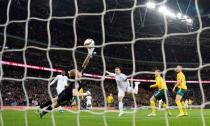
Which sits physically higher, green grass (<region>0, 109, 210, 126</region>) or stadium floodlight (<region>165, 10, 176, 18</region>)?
stadium floodlight (<region>165, 10, 176, 18</region>)

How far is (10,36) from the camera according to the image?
24.3 metres

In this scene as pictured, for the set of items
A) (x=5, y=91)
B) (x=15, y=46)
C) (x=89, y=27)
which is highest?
(x=89, y=27)

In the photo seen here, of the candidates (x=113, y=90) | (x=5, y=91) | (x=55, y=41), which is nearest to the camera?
(x=5, y=91)

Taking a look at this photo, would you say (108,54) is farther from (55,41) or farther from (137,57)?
(55,41)

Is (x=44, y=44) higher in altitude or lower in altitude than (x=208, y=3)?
lower

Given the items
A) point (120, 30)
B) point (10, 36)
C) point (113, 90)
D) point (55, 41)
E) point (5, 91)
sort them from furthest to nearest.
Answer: point (120, 30)
point (113, 90)
point (55, 41)
point (10, 36)
point (5, 91)

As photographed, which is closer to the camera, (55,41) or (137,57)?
(55,41)

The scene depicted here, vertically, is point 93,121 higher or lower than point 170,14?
lower

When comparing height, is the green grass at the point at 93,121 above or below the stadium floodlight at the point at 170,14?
below

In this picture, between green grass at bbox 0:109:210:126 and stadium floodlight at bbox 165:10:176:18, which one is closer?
green grass at bbox 0:109:210:126

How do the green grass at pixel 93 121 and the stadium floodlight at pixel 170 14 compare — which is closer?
the green grass at pixel 93 121

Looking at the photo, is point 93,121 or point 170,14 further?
point 170,14

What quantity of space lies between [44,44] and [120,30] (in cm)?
839

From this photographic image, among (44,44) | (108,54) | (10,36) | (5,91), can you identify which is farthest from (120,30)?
(5,91)
